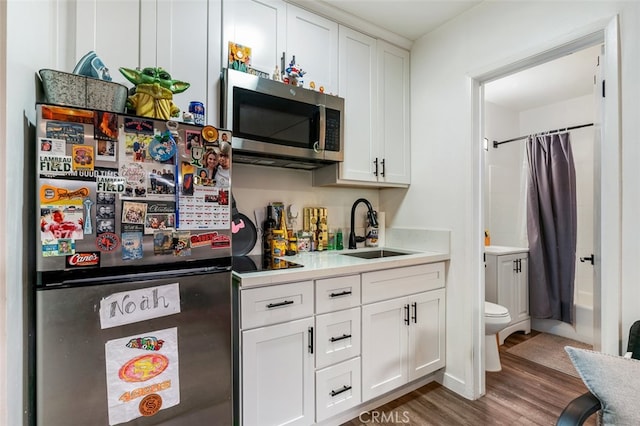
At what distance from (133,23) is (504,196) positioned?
145 inches

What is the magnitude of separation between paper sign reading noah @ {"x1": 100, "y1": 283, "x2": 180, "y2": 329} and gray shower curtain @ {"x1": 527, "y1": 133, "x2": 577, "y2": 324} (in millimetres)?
3370

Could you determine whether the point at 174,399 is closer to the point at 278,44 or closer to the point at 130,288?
the point at 130,288

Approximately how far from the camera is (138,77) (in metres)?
1.17

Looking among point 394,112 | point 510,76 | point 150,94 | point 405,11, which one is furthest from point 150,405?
point 510,76

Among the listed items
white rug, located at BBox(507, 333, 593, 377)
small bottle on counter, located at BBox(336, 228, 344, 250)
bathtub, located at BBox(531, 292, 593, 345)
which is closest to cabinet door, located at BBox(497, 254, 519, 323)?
white rug, located at BBox(507, 333, 593, 377)

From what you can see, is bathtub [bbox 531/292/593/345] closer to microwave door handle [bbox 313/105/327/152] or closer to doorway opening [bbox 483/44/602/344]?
doorway opening [bbox 483/44/602/344]

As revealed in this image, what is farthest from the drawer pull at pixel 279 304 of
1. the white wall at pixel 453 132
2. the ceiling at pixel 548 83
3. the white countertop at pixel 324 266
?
the ceiling at pixel 548 83

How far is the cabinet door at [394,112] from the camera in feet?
7.27

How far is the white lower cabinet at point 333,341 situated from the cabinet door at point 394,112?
769 millimetres

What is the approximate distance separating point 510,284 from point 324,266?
233 centimetres

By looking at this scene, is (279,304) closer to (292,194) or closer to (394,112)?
(292,194)

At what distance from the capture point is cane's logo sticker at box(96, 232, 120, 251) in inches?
38.1

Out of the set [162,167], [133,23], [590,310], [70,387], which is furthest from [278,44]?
[590,310]

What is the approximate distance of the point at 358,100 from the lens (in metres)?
2.11
